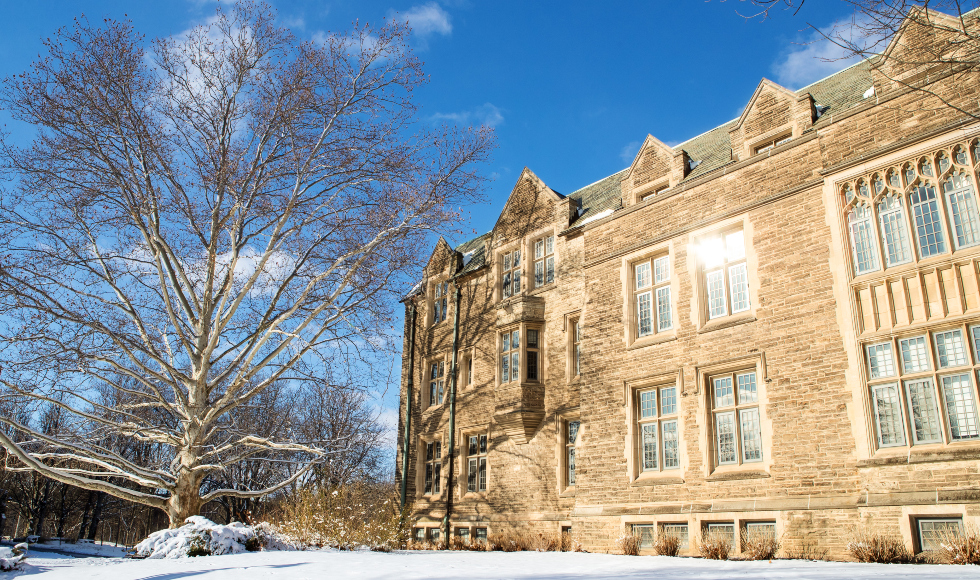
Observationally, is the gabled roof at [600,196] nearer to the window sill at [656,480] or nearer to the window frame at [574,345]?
the window frame at [574,345]

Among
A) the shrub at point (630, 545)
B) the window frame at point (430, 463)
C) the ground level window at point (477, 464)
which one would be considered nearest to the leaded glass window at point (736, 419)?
the shrub at point (630, 545)

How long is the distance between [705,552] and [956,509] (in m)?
3.61

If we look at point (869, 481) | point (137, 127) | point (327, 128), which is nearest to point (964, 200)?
point (869, 481)

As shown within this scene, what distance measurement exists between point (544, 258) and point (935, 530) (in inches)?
452

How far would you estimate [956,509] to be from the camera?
8.79 m

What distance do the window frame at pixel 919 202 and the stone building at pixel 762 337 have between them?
31mm

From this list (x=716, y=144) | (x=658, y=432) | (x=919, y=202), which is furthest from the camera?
(x=716, y=144)

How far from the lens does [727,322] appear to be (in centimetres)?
1255

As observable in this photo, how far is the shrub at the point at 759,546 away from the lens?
987 cm

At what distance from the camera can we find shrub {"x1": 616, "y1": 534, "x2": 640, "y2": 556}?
39.4ft

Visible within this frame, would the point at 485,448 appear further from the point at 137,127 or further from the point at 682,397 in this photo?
the point at 137,127

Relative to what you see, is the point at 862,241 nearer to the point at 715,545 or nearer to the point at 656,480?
the point at 715,545

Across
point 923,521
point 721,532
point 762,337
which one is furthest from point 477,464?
point 923,521

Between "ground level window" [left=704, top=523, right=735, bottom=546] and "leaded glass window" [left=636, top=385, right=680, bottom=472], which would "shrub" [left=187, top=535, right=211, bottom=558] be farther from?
"ground level window" [left=704, top=523, right=735, bottom=546]
